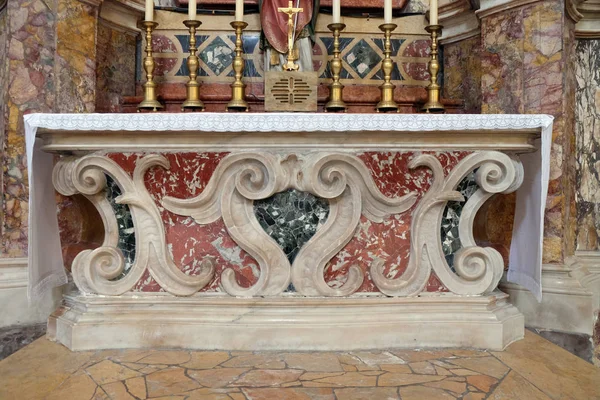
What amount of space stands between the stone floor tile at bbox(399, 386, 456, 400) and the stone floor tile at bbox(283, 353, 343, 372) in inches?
14.1

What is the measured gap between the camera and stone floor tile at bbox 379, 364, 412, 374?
2.62 meters

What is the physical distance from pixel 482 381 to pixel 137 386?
1.40 metres

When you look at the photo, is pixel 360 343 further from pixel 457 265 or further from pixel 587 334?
pixel 587 334

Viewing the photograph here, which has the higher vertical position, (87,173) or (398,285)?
(87,173)

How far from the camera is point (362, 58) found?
14.3ft

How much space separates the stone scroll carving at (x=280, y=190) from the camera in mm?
2969

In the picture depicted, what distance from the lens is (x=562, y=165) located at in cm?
351

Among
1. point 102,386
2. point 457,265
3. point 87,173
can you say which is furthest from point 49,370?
point 457,265

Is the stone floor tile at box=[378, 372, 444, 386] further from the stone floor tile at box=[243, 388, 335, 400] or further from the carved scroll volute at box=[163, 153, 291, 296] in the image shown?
the carved scroll volute at box=[163, 153, 291, 296]

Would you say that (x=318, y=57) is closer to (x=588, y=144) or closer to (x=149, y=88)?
(x=149, y=88)

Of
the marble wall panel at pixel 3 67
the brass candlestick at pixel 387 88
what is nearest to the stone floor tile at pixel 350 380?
the brass candlestick at pixel 387 88

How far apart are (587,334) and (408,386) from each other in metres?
1.51

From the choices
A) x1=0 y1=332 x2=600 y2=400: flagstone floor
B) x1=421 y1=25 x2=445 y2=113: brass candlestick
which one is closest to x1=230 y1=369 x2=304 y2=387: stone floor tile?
x1=0 y1=332 x2=600 y2=400: flagstone floor

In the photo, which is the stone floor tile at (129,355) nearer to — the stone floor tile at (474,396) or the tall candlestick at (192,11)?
the stone floor tile at (474,396)
